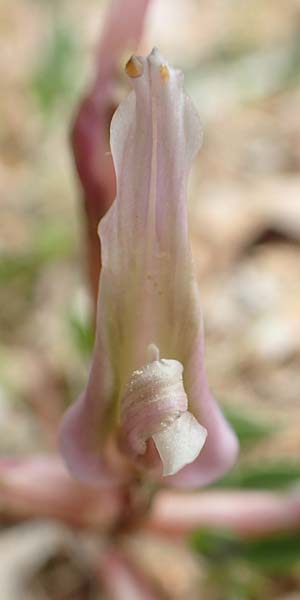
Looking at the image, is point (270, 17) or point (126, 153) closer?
point (126, 153)

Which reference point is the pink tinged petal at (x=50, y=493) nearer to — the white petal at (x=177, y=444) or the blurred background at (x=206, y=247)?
the blurred background at (x=206, y=247)

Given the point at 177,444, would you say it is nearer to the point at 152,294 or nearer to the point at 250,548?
the point at 152,294

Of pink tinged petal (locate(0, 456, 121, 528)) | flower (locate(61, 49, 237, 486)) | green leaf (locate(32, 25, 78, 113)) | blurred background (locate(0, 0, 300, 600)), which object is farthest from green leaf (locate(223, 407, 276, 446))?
green leaf (locate(32, 25, 78, 113))

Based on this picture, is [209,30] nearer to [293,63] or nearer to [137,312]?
[293,63]

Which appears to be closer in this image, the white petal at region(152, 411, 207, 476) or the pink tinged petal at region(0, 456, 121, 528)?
the white petal at region(152, 411, 207, 476)

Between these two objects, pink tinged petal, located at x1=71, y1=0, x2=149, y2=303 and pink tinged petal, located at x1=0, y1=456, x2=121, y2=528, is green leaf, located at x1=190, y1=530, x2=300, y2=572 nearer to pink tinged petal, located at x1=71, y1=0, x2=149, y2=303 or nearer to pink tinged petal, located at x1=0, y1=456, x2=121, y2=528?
pink tinged petal, located at x1=0, y1=456, x2=121, y2=528

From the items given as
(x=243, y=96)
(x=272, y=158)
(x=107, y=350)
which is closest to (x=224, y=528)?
(x=107, y=350)
